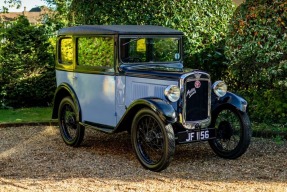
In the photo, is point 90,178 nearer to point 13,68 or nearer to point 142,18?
point 142,18

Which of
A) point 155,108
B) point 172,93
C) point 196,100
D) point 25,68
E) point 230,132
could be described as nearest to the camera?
point 155,108

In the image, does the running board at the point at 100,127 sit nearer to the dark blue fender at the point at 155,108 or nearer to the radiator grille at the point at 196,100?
the dark blue fender at the point at 155,108

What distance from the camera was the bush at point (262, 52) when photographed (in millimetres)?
8555

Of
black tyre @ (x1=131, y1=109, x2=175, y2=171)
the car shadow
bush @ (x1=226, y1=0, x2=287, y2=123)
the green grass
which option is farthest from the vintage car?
the green grass

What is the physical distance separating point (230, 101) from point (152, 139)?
1.16 m

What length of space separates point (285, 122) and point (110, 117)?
3474 mm

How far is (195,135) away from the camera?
627cm

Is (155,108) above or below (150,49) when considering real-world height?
below

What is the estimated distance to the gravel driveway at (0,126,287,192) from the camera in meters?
5.49

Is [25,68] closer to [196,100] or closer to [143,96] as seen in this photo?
[143,96]

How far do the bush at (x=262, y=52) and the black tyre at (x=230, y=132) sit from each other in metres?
1.84

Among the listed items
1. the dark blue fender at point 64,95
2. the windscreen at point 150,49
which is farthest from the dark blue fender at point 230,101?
the dark blue fender at point 64,95

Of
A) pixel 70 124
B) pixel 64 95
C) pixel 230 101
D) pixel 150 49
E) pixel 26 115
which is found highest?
pixel 150 49

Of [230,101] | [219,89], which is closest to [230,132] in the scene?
[230,101]
